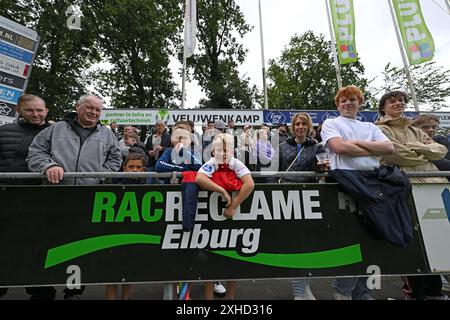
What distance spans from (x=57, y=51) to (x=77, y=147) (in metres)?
18.4

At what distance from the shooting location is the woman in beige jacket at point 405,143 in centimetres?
242

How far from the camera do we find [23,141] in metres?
2.66

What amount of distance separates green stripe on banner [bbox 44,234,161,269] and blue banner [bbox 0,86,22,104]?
4410mm

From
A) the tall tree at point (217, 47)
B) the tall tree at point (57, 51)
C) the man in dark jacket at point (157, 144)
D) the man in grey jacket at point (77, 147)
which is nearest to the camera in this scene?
the man in grey jacket at point (77, 147)

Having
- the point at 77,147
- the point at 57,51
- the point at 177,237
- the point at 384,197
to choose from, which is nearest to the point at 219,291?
the point at 177,237

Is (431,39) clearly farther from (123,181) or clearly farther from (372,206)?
(123,181)

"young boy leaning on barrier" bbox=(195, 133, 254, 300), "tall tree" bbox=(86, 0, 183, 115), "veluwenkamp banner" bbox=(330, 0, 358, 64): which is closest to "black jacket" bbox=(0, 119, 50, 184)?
"young boy leaning on barrier" bbox=(195, 133, 254, 300)

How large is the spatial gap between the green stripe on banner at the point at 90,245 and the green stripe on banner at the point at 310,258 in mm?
655

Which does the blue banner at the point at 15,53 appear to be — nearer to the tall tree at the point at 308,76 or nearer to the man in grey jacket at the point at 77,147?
the man in grey jacket at the point at 77,147

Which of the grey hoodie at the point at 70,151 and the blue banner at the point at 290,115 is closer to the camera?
the grey hoodie at the point at 70,151

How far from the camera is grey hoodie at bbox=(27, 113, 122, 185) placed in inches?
91.7

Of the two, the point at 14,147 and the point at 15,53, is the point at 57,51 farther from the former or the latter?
the point at 14,147

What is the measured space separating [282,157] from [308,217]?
137cm

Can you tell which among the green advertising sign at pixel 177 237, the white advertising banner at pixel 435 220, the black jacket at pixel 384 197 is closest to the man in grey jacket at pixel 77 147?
the green advertising sign at pixel 177 237
